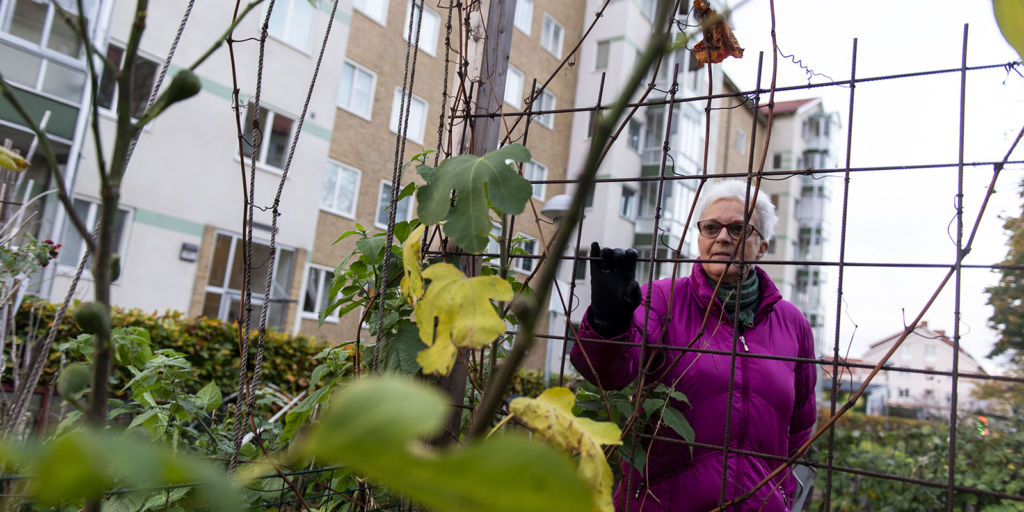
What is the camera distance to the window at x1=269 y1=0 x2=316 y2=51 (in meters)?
13.6

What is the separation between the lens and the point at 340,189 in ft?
48.9

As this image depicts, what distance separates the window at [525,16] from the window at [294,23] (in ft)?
22.0

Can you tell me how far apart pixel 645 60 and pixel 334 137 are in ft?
49.4

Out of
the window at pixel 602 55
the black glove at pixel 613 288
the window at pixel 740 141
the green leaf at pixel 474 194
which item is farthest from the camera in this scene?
the window at pixel 740 141

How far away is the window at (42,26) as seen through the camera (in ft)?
33.3

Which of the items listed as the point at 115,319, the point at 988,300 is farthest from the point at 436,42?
the point at 988,300

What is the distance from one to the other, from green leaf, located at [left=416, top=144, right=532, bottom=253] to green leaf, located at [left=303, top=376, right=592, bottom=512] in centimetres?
81

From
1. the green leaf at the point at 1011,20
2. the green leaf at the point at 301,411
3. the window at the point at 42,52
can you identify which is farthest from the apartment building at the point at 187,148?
the green leaf at the point at 1011,20

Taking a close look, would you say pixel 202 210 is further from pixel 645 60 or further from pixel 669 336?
pixel 645 60

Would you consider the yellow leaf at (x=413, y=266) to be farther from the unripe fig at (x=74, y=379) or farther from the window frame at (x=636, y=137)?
the window frame at (x=636, y=137)

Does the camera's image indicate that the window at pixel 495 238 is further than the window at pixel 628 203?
No

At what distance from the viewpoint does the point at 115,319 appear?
6.84 meters

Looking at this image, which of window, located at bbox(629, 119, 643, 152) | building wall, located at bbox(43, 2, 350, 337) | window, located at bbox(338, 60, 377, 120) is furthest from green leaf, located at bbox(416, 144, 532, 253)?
window, located at bbox(629, 119, 643, 152)

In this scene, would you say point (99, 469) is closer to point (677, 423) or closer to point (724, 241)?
point (677, 423)
